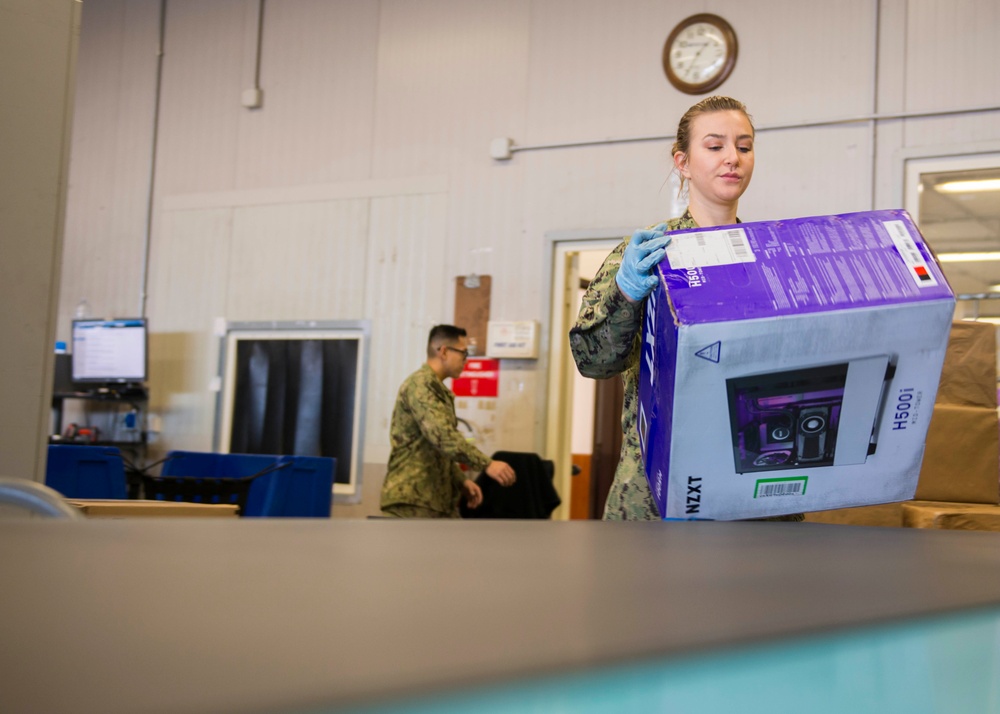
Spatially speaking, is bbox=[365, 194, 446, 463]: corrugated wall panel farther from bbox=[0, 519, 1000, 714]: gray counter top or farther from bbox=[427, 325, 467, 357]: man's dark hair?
bbox=[0, 519, 1000, 714]: gray counter top

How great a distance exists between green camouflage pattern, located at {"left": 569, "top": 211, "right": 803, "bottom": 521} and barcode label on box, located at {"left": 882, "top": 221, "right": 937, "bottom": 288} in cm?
35

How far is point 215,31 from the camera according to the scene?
629 cm

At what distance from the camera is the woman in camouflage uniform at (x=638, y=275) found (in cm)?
120

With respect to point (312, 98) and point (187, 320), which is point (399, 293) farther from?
point (187, 320)

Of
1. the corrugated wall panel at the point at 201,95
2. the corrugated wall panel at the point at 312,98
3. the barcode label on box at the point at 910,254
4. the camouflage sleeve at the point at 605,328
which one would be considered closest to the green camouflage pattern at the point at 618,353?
the camouflage sleeve at the point at 605,328

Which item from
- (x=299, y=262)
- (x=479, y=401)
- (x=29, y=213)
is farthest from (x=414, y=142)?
(x=29, y=213)

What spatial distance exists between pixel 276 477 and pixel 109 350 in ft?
10.3

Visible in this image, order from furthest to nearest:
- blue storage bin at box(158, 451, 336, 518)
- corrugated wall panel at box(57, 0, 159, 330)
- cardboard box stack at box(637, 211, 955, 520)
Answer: corrugated wall panel at box(57, 0, 159, 330), blue storage bin at box(158, 451, 336, 518), cardboard box stack at box(637, 211, 955, 520)

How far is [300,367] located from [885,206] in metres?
3.54

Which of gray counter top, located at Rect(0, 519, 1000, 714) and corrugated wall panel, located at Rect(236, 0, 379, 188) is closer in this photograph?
gray counter top, located at Rect(0, 519, 1000, 714)

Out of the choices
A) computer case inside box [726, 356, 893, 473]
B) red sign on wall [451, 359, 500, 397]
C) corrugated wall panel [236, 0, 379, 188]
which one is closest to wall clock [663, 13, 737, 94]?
red sign on wall [451, 359, 500, 397]

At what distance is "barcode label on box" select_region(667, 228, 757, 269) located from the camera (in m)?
1.02

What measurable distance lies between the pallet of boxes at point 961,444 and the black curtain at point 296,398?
4040 millimetres

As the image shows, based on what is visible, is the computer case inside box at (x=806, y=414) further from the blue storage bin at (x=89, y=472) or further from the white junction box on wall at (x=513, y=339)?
the white junction box on wall at (x=513, y=339)
